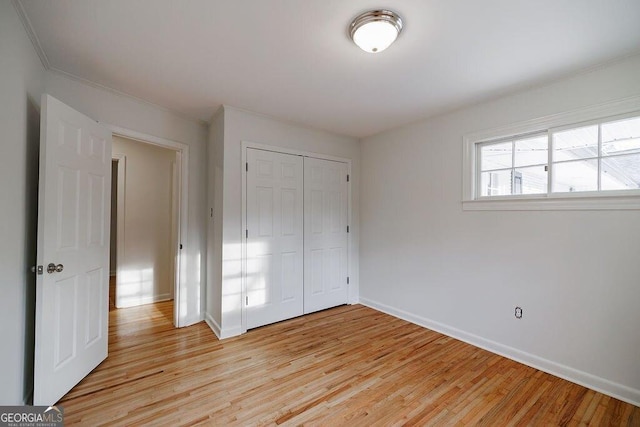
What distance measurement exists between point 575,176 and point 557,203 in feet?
0.84

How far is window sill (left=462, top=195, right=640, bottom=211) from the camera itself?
1.96 m

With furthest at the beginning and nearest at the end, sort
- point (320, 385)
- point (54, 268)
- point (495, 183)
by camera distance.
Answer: point (495, 183) < point (320, 385) < point (54, 268)

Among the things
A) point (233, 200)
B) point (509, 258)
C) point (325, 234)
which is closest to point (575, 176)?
point (509, 258)

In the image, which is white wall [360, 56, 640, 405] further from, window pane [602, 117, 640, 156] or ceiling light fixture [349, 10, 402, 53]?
ceiling light fixture [349, 10, 402, 53]

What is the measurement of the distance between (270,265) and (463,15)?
278cm

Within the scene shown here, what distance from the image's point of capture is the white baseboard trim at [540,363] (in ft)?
6.37

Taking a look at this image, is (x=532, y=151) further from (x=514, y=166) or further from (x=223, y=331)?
(x=223, y=331)

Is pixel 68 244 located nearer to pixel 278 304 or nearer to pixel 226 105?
pixel 226 105

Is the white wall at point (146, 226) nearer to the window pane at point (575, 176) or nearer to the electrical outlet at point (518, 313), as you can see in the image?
the electrical outlet at point (518, 313)

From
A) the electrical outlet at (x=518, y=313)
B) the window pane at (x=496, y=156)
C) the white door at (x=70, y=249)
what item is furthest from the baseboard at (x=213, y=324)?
the window pane at (x=496, y=156)

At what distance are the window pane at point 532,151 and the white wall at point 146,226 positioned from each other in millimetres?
4425

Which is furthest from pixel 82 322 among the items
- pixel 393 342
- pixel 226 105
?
pixel 393 342

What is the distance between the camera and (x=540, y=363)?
232cm

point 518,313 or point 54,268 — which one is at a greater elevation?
point 54,268
